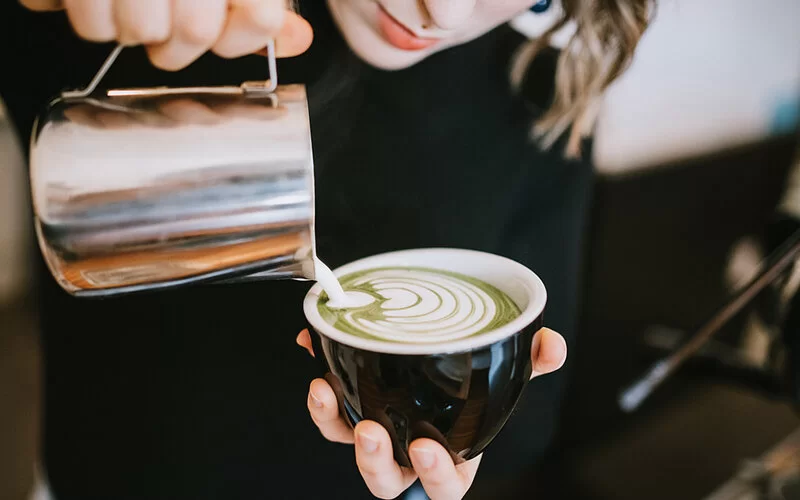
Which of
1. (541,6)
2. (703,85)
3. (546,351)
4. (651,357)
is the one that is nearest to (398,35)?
(541,6)

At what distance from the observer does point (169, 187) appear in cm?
26

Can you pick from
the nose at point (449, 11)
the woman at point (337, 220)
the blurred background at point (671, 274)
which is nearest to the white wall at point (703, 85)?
the blurred background at point (671, 274)

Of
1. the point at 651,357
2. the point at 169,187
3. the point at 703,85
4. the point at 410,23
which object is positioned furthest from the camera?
the point at 651,357

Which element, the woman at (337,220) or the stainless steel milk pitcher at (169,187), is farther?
the woman at (337,220)

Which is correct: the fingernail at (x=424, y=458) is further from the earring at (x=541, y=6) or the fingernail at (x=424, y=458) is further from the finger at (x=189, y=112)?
the earring at (x=541, y=6)

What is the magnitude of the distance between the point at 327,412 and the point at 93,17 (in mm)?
→ 222

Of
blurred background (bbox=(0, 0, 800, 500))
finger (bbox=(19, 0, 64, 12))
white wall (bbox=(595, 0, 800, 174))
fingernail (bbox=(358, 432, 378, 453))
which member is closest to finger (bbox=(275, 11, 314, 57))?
finger (bbox=(19, 0, 64, 12))

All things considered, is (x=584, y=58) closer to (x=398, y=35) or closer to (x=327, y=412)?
(x=398, y=35)

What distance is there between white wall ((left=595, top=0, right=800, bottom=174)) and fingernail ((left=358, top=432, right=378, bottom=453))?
410 millimetres

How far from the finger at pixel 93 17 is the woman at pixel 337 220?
5 cm

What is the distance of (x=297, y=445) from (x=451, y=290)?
0.57 ft

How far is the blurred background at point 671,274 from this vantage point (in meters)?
0.78

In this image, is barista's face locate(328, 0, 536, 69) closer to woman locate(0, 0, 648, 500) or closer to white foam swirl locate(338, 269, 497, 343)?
woman locate(0, 0, 648, 500)

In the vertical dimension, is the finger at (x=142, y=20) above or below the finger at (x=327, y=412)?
above
